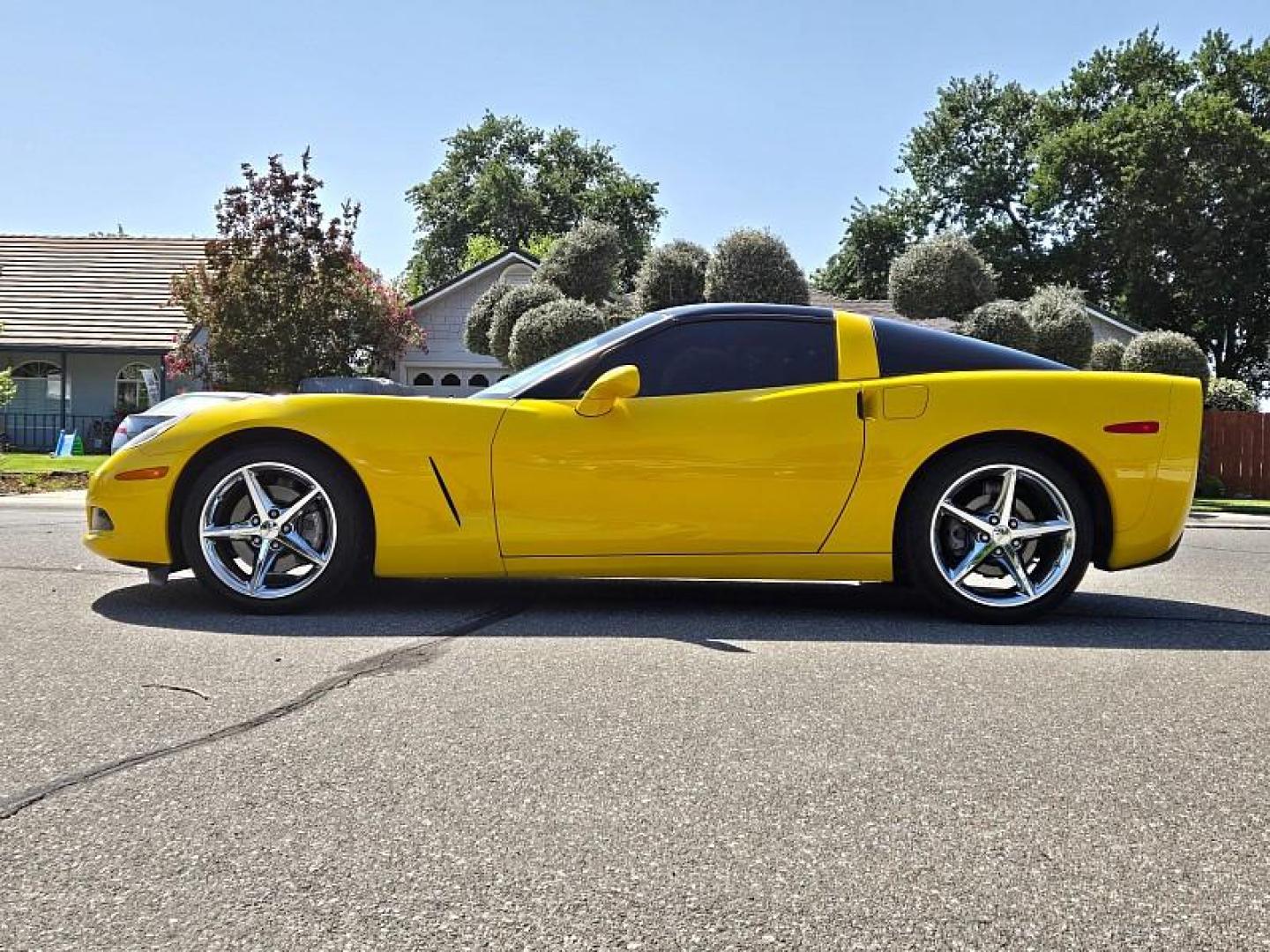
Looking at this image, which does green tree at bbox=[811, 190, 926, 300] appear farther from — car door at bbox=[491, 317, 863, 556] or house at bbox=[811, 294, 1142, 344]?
car door at bbox=[491, 317, 863, 556]

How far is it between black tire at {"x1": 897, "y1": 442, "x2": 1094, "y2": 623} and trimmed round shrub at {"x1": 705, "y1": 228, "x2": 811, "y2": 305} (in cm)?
1377

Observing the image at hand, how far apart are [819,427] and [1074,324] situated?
55.3 ft

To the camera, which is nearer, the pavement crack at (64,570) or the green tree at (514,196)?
the pavement crack at (64,570)

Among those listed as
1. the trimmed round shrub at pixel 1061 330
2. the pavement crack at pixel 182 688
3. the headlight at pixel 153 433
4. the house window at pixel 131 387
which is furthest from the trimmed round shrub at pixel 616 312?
the pavement crack at pixel 182 688

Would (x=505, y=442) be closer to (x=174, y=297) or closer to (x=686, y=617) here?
(x=686, y=617)

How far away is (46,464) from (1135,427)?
68.4 feet

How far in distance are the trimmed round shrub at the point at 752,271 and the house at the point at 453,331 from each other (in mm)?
11581

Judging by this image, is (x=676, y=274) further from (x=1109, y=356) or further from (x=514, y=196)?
(x=514, y=196)

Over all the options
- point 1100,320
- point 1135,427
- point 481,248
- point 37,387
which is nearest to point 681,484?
point 1135,427

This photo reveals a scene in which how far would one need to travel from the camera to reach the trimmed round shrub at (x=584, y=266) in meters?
21.1

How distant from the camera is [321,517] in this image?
4.99 m

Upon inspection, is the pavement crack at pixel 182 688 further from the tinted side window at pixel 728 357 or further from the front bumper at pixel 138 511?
the tinted side window at pixel 728 357

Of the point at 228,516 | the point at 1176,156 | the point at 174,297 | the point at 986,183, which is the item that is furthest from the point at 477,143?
the point at 228,516

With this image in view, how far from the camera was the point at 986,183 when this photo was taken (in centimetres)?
5041
